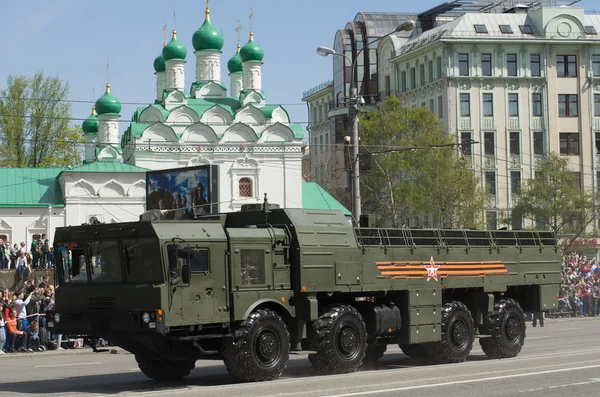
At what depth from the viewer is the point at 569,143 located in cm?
7888

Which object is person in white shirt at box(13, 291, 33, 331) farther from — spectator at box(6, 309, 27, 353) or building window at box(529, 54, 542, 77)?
building window at box(529, 54, 542, 77)

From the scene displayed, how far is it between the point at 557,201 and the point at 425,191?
8.95m

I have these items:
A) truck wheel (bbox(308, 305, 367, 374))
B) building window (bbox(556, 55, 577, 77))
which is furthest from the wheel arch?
building window (bbox(556, 55, 577, 77))

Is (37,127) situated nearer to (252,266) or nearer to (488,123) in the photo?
(488,123)

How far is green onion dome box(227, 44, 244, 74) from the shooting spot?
75.2 m

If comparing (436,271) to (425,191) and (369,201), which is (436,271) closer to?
(425,191)

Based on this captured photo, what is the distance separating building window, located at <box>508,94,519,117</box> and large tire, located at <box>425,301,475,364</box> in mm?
58784

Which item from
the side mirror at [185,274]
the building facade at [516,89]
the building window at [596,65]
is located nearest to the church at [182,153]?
the building facade at [516,89]

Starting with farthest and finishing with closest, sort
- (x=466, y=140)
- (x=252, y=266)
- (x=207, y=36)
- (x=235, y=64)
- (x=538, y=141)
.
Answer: (x=538, y=141), (x=235, y=64), (x=466, y=140), (x=207, y=36), (x=252, y=266)

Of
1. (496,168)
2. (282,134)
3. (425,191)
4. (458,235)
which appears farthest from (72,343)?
(496,168)

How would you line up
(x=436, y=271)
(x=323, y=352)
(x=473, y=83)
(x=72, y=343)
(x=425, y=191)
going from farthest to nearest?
(x=473, y=83) < (x=425, y=191) < (x=72, y=343) < (x=436, y=271) < (x=323, y=352)

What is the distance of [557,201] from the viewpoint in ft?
214

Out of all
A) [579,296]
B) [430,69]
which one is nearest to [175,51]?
[430,69]

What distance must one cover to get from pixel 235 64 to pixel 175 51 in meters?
5.01
